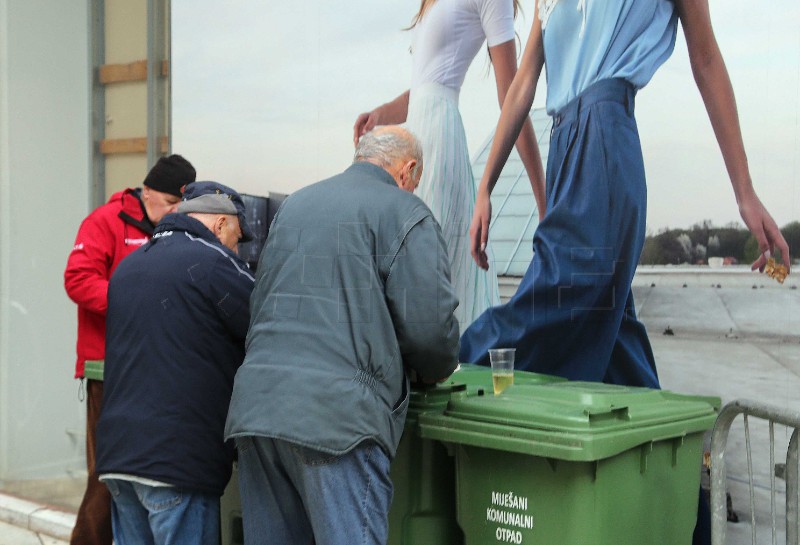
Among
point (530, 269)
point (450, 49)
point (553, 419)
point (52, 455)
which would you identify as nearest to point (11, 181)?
point (52, 455)

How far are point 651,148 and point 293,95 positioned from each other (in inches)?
85.8

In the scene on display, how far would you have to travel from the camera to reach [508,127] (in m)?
3.76

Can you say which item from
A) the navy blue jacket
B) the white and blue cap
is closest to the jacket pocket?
the navy blue jacket

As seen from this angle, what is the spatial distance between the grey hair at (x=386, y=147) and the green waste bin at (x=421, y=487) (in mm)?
773

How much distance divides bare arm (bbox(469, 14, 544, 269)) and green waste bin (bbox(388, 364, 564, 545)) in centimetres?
113

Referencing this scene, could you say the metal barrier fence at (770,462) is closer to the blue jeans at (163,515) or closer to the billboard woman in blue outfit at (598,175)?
the billboard woman in blue outfit at (598,175)

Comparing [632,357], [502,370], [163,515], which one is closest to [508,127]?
[632,357]

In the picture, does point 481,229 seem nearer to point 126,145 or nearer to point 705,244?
point 705,244

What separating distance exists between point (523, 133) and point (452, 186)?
456 mm

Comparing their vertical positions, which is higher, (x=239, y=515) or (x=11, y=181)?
(x=11, y=181)

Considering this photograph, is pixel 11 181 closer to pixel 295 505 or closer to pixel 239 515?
pixel 239 515

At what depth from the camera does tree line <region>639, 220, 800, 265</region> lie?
309 centimetres

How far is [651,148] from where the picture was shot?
330 cm

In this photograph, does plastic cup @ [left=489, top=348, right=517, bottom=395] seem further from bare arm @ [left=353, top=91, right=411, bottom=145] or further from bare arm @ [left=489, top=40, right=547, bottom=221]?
bare arm @ [left=353, top=91, right=411, bottom=145]
